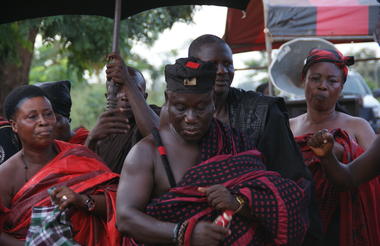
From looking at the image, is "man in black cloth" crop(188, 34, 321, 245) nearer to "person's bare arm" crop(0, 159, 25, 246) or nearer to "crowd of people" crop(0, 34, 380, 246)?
"crowd of people" crop(0, 34, 380, 246)

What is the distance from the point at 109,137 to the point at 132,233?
5.52ft

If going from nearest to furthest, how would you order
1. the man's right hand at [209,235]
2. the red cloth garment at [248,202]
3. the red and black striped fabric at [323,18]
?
1. the man's right hand at [209,235]
2. the red cloth garment at [248,202]
3. the red and black striped fabric at [323,18]

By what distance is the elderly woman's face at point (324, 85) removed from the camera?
4.98 m

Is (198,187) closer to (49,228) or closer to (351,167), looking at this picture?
(49,228)

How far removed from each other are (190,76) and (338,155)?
1.65 m

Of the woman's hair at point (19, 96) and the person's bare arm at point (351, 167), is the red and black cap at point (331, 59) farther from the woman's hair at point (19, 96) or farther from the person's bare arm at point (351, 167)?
Result: the woman's hair at point (19, 96)

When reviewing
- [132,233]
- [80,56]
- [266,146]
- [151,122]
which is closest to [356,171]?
[266,146]

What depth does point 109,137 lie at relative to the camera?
193 inches

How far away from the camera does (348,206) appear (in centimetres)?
468

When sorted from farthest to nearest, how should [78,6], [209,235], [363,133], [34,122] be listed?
[78,6] → [363,133] → [34,122] → [209,235]

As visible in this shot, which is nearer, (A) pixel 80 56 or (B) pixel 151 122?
(B) pixel 151 122

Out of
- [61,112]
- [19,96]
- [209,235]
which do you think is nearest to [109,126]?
[19,96]

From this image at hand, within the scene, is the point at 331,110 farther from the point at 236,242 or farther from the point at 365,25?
the point at 365,25

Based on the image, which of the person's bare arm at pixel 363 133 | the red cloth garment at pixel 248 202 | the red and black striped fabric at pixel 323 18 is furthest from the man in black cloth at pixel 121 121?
the red and black striped fabric at pixel 323 18
